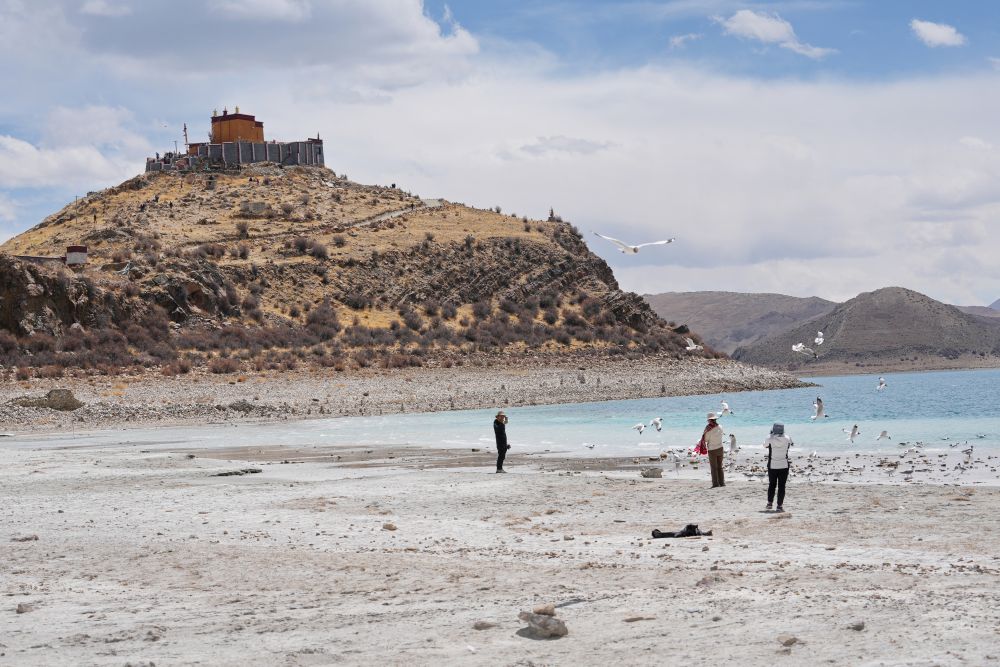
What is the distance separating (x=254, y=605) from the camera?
8781 mm

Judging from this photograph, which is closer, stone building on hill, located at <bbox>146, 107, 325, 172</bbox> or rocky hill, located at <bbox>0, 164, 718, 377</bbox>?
rocky hill, located at <bbox>0, 164, 718, 377</bbox>

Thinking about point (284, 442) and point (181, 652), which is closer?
point (181, 652)

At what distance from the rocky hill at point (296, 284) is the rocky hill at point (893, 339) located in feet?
212

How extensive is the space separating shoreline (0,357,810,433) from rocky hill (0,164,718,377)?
91.5 inches

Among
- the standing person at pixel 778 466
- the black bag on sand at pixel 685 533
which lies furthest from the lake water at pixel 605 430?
the black bag on sand at pixel 685 533

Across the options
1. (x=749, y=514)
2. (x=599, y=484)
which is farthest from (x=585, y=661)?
(x=599, y=484)

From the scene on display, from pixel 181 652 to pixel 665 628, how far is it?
321cm

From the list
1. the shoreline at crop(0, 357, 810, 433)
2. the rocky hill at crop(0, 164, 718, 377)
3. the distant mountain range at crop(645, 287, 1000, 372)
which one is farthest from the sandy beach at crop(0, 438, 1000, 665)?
the distant mountain range at crop(645, 287, 1000, 372)

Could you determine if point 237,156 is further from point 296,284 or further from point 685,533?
point 685,533

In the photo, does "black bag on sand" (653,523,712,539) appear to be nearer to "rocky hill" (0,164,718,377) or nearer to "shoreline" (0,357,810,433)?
"shoreline" (0,357,810,433)

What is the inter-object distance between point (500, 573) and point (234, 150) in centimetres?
8717

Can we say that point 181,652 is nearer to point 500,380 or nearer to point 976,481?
point 976,481

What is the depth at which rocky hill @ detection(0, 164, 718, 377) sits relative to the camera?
54344 millimetres

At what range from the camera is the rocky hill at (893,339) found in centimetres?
13962
